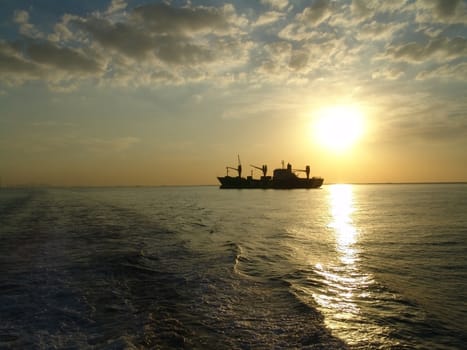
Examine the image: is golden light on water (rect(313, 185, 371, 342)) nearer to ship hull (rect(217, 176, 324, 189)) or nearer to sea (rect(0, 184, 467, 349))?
sea (rect(0, 184, 467, 349))

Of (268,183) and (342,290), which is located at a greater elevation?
(268,183)

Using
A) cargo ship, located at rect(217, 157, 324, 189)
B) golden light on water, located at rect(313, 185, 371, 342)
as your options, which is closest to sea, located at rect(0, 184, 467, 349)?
golden light on water, located at rect(313, 185, 371, 342)

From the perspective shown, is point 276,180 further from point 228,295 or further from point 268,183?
point 228,295

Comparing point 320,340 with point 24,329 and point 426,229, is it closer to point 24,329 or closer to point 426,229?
point 24,329

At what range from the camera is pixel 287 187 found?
144625 mm

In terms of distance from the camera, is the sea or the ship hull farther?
the ship hull

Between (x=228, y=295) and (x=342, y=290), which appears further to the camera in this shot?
(x=342, y=290)

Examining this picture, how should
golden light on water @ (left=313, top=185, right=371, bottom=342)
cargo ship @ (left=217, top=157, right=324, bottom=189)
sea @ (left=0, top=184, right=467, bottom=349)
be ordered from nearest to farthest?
1. sea @ (left=0, top=184, right=467, bottom=349)
2. golden light on water @ (left=313, top=185, right=371, bottom=342)
3. cargo ship @ (left=217, top=157, right=324, bottom=189)

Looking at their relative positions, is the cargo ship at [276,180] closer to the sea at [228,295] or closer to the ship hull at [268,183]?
the ship hull at [268,183]

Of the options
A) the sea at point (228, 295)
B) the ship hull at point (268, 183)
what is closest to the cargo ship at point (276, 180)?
the ship hull at point (268, 183)

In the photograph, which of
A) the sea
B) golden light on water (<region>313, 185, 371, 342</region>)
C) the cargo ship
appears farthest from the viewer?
the cargo ship

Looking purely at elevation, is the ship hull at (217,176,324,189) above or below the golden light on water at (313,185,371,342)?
above

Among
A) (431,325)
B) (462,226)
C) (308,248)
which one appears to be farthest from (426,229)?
(431,325)

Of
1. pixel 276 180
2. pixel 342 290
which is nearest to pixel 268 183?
pixel 276 180
